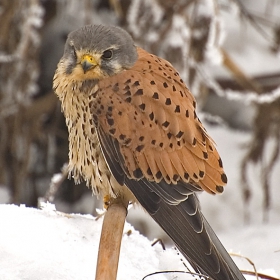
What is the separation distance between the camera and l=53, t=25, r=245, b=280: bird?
6.70 ft

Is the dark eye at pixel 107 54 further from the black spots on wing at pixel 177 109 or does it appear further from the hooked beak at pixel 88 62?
the black spots on wing at pixel 177 109

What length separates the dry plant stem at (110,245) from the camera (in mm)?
1649

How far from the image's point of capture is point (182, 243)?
76.2 inches

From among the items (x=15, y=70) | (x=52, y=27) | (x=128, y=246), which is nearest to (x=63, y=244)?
(x=128, y=246)

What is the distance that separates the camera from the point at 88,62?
7.29 ft

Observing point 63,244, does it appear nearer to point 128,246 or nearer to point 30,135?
point 128,246

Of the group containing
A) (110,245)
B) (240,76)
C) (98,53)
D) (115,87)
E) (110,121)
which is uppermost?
(240,76)

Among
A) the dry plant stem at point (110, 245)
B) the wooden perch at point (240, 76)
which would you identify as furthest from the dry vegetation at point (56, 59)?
the dry plant stem at point (110, 245)

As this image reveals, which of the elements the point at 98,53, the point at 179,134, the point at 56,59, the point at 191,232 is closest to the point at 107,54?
the point at 98,53

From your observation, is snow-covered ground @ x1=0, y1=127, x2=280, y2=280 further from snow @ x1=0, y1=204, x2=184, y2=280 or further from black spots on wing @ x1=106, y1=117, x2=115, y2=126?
black spots on wing @ x1=106, y1=117, x2=115, y2=126

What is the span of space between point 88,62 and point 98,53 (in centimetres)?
6

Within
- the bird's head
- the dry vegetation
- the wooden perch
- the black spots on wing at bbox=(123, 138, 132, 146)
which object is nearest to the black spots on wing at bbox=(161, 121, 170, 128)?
the black spots on wing at bbox=(123, 138, 132, 146)

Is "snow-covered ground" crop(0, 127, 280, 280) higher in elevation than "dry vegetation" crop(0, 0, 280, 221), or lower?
lower

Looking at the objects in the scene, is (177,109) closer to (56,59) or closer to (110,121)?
(110,121)
